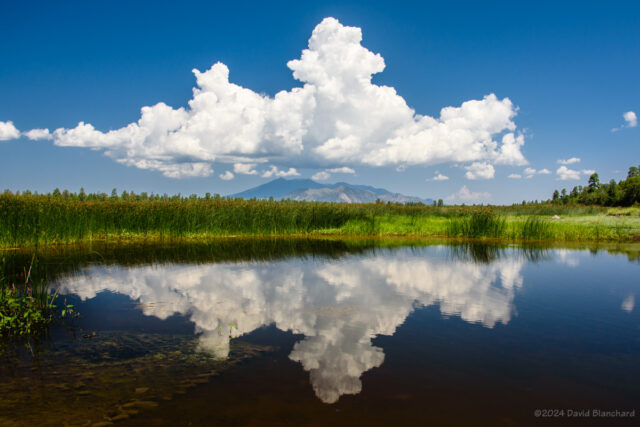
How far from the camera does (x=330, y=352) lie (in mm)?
5723

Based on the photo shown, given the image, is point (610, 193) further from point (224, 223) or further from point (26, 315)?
point (26, 315)

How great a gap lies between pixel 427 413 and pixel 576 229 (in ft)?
81.9

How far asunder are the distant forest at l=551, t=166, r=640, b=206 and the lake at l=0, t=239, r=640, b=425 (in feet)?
117

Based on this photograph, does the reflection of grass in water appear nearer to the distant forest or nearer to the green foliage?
the green foliage

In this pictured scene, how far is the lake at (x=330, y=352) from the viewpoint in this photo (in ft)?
13.6

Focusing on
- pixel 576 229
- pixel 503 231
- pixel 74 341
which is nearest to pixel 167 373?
pixel 74 341

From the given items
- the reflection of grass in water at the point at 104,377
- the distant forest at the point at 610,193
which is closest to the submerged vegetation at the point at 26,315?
the reflection of grass in water at the point at 104,377

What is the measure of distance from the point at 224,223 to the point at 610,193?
4333 cm

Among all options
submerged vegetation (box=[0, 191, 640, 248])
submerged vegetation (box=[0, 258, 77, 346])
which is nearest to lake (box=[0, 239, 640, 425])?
submerged vegetation (box=[0, 258, 77, 346])

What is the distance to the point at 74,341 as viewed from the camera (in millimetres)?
5895

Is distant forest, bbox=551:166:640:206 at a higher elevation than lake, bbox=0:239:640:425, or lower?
higher

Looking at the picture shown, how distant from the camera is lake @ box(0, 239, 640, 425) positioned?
4156 millimetres

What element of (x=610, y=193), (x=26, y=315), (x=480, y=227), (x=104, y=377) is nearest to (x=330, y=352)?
(x=104, y=377)

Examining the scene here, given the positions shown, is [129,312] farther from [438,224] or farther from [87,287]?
[438,224]
